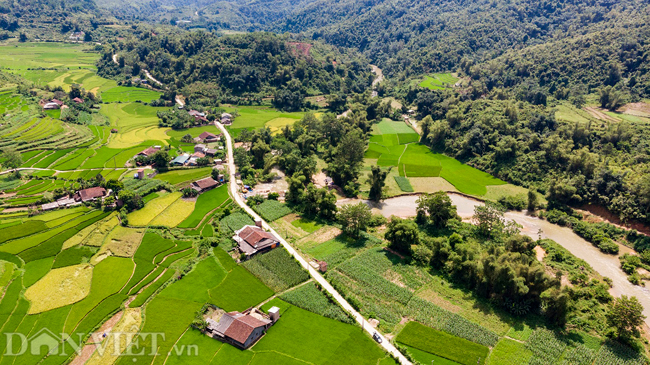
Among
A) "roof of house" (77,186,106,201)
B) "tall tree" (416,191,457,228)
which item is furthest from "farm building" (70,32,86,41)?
"tall tree" (416,191,457,228)

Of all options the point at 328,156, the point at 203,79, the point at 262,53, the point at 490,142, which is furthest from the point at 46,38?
the point at 490,142

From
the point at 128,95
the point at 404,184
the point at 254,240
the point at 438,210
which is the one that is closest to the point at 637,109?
the point at 404,184

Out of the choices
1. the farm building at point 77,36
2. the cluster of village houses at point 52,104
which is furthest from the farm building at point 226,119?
the farm building at point 77,36

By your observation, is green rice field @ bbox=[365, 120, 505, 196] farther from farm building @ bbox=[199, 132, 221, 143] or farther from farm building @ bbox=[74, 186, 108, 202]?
farm building @ bbox=[74, 186, 108, 202]

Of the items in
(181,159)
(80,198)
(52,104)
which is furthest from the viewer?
(52,104)

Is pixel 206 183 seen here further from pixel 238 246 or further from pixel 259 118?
pixel 259 118

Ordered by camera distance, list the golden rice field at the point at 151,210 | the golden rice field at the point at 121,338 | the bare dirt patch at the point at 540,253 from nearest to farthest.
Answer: the golden rice field at the point at 121,338 → the bare dirt patch at the point at 540,253 → the golden rice field at the point at 151,210

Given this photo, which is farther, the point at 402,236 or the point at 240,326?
the point at 402,236

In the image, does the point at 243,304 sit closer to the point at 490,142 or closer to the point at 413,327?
the point at 413,327

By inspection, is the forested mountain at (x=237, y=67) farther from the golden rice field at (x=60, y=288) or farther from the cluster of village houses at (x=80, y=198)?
the golden rice field at (x=60, y=288)
